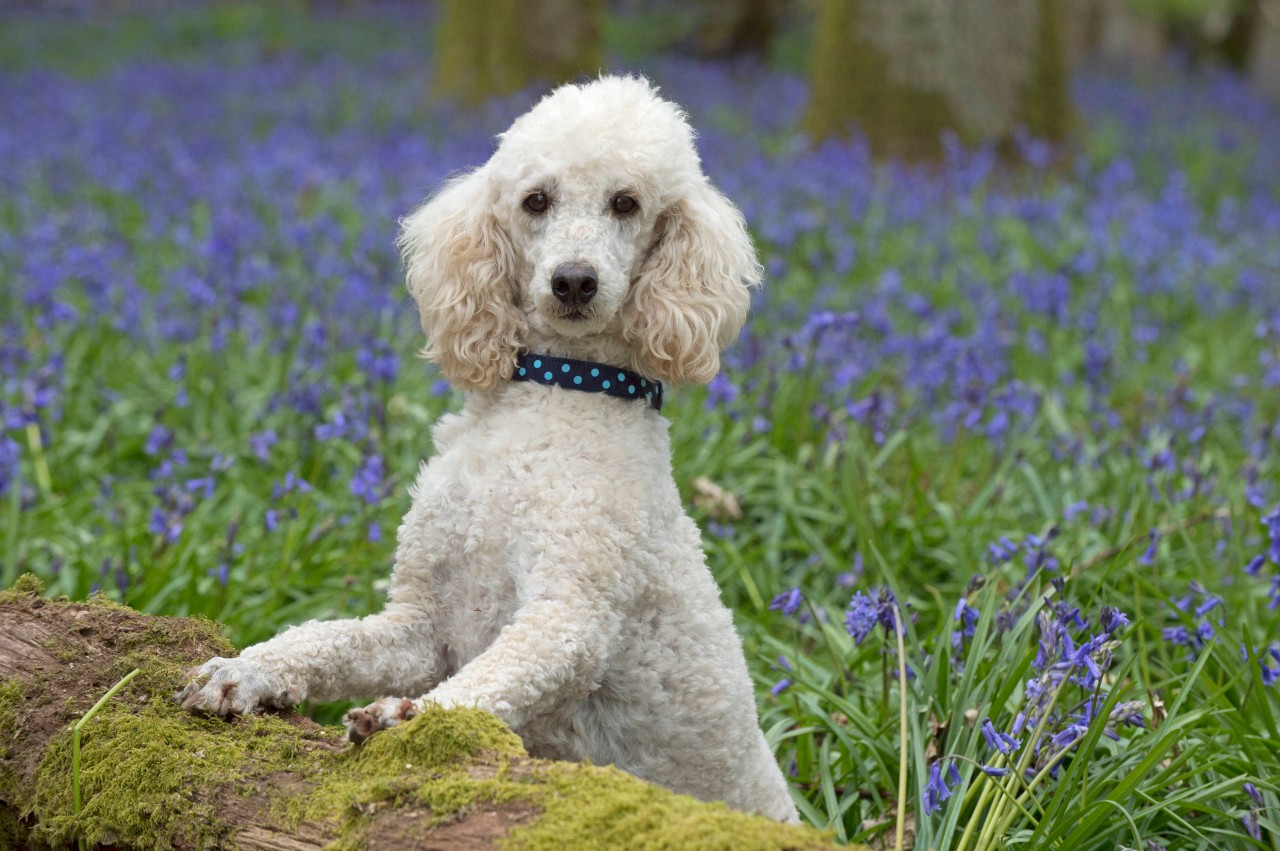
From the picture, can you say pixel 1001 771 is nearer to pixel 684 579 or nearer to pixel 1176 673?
pixel 684 579

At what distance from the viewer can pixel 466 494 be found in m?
2.51

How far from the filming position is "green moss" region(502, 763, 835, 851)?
1.88 metres

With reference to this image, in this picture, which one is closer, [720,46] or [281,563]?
[281,563]

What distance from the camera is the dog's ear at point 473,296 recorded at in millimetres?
2617

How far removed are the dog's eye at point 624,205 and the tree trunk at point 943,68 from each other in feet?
25.8

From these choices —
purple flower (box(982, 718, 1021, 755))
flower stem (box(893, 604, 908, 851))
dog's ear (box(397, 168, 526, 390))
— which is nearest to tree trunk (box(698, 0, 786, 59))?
flower stem (box(893, 604, 908, 851))

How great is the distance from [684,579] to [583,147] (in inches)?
35.1

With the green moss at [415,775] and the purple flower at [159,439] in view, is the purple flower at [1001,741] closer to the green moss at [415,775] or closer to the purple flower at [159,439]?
the green moss at [415,775]

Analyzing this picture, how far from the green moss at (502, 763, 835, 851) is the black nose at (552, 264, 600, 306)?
3.06 feet

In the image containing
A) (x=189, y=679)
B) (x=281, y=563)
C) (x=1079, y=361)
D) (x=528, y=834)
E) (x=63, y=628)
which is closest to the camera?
(x=528, y=834)

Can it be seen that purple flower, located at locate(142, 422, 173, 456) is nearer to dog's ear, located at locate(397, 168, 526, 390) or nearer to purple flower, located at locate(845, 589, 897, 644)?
dog's ear, located at locate(397, 168, 526, 390)

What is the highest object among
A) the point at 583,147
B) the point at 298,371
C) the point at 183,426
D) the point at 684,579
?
the point at 583,147

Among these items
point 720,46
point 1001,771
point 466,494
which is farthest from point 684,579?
point 720,46

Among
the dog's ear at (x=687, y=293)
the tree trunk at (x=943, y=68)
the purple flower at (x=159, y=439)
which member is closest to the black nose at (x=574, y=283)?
the dog's ear at (x=687, y=293)
